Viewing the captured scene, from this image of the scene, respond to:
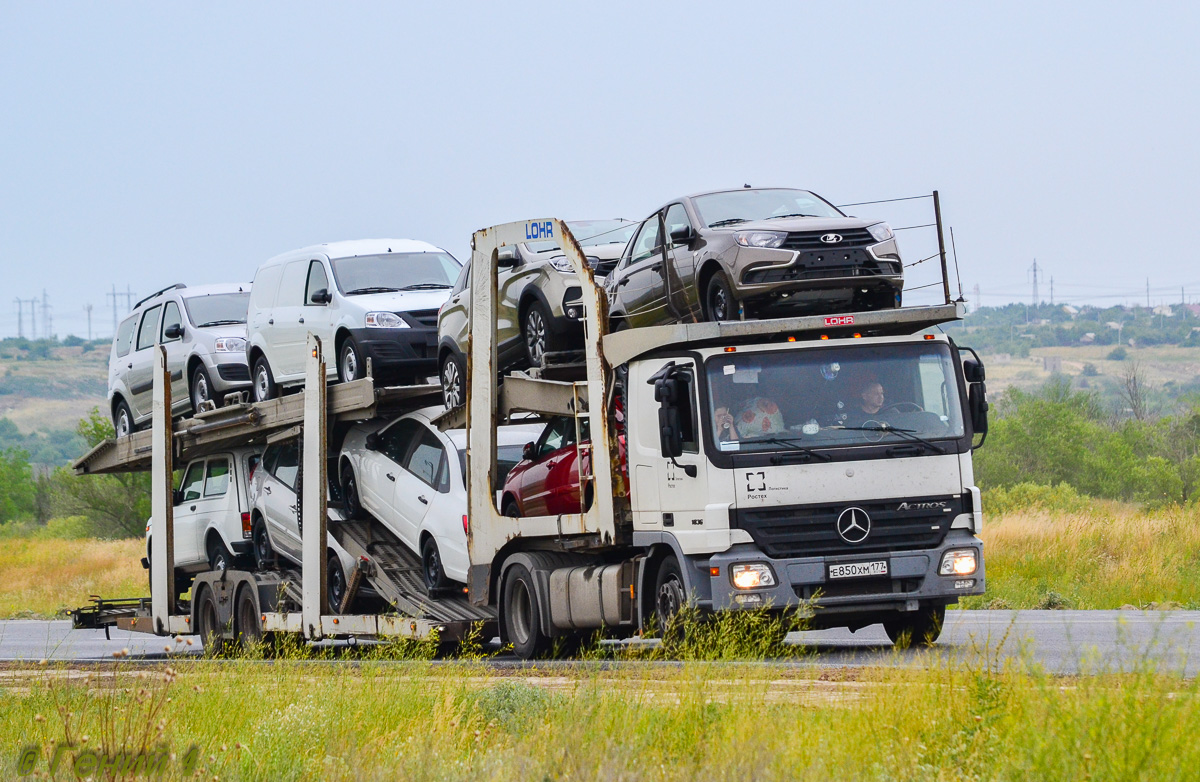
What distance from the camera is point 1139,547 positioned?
21344 mm

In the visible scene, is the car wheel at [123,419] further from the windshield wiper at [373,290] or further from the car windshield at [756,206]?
A: the car windshield at [756,206]

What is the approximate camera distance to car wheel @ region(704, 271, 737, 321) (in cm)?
1159

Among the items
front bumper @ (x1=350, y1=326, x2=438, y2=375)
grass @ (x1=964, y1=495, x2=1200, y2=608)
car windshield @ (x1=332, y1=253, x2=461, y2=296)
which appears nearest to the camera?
front bumper @ (x1=350, y1=326, x2=438, y2=375)

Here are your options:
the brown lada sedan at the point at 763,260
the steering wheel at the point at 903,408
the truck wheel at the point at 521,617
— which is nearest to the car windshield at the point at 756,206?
the brown lada sedan at the point at 763,260

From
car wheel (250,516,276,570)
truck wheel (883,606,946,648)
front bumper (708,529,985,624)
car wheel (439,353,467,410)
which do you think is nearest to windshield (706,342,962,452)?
front bumper (708,529,985,624)

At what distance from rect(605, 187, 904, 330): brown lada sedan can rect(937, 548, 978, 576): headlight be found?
1.98m

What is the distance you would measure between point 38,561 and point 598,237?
1202 inches

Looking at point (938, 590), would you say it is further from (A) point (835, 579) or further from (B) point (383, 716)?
(B) point (383, 716)

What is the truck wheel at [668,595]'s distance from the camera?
11.2m

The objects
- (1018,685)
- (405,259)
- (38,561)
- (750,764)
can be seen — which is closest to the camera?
(750,764)

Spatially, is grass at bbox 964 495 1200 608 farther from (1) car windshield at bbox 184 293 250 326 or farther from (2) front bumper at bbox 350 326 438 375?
(1) car windshield at bbox 184 293 250 326

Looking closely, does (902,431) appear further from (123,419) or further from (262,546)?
(123,419)

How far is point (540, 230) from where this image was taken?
43.0ft

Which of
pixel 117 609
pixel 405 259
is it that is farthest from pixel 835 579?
pixel 117 609
